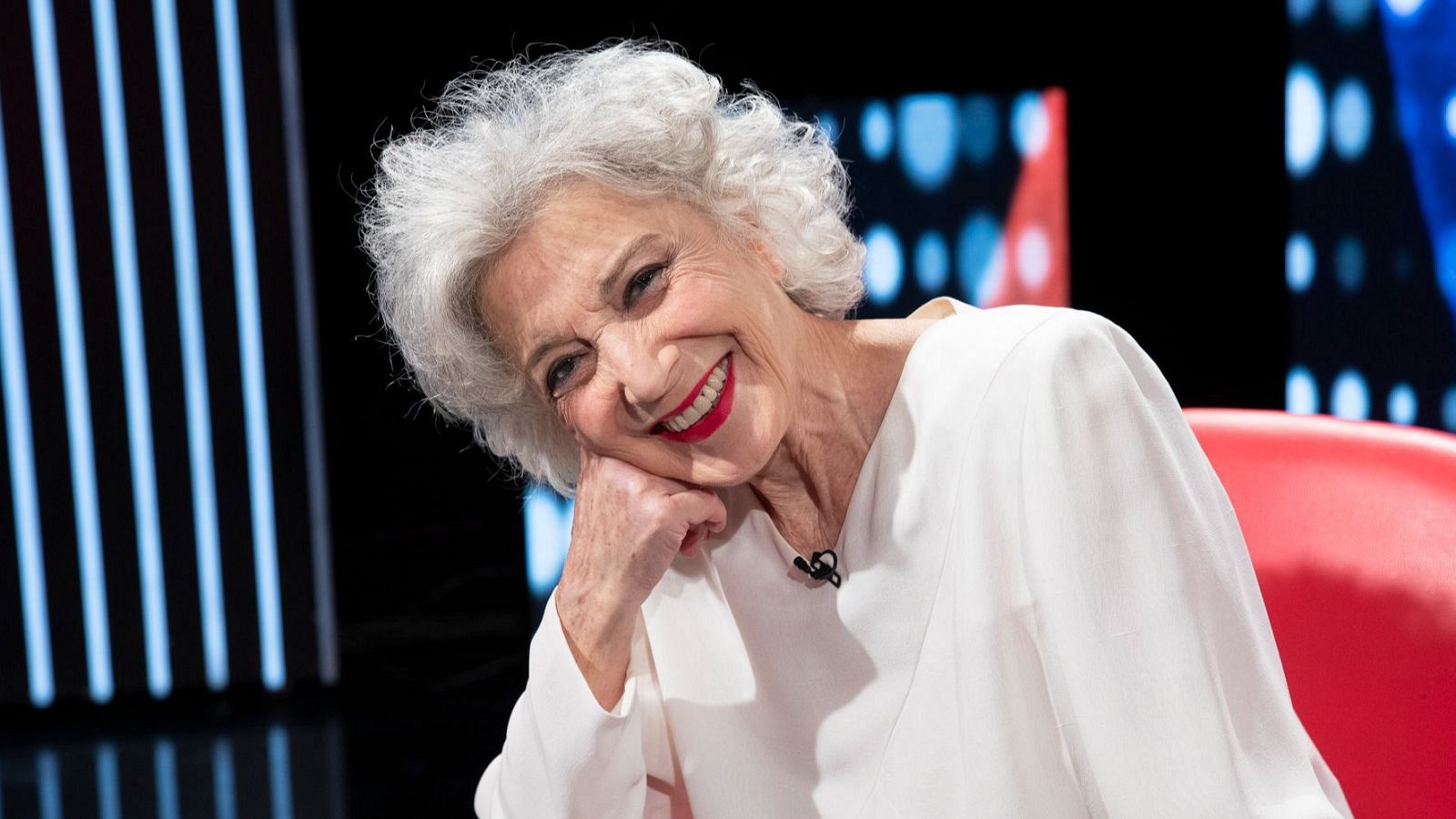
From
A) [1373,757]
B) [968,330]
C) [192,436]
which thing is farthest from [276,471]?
[1373,757]

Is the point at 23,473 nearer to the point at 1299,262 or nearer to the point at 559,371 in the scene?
the point at 559,371

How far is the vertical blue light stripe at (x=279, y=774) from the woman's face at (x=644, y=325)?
2.09m

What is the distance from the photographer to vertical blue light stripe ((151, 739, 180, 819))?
122 inches

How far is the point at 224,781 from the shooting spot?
3.23 metres

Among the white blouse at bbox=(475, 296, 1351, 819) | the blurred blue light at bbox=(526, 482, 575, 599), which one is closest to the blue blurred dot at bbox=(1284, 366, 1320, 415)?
the blurred blue light at bbox=(526, 482, 575, 599)

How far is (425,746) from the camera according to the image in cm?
335

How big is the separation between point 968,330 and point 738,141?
0.31 m

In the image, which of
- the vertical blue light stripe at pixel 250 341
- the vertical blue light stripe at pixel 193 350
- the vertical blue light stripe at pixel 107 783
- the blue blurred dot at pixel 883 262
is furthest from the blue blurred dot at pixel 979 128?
the vertical blue light stripe at pixel 107 783

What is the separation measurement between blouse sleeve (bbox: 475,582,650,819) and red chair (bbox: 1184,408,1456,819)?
0.71m

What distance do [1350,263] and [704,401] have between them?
105 inches

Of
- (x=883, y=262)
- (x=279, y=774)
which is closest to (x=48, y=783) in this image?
(x=279, y=774)

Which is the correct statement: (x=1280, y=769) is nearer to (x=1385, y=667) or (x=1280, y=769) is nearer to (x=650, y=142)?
(x=1385, y=667)

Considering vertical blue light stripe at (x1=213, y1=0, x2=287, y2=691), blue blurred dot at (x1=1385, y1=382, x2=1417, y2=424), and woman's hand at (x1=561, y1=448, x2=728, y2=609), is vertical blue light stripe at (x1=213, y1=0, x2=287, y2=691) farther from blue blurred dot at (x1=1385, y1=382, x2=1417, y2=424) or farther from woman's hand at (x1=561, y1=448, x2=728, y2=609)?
blue blurred dot at (x1=1385, y1=382, x2=1417, y2=424)

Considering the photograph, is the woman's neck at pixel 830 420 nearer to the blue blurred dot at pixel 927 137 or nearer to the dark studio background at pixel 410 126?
the dark studio background at pixel 410 126
